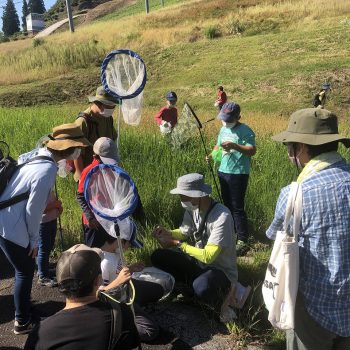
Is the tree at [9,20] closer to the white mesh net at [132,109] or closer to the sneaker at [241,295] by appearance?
the white mesh net at [132,109]

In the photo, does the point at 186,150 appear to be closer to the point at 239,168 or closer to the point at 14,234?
the point at 239,168

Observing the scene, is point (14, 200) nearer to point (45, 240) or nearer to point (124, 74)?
point (45, 240)

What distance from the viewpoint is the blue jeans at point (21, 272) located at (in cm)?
306

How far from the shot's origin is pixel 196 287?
342 centimetres

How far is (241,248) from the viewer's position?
15.0 feet

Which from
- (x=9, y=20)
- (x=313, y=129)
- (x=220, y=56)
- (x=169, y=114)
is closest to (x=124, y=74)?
(x=313, y=129)

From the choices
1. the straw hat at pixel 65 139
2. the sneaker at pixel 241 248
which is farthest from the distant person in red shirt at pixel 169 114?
the straw hat at pixel 65 139

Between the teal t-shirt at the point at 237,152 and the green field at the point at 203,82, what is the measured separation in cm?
84

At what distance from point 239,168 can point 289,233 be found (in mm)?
2450

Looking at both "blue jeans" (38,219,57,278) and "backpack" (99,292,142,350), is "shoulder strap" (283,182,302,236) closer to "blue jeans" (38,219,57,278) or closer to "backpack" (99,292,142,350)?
"backpack" (99,292,142,350)

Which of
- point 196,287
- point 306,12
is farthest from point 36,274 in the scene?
point 306,12

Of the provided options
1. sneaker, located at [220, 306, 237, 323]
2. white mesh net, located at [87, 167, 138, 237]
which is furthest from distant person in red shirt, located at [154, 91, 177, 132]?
white mesh net, located at [87, 167, 138, 237]

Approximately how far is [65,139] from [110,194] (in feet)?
3.44

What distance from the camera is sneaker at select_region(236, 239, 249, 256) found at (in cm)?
454
